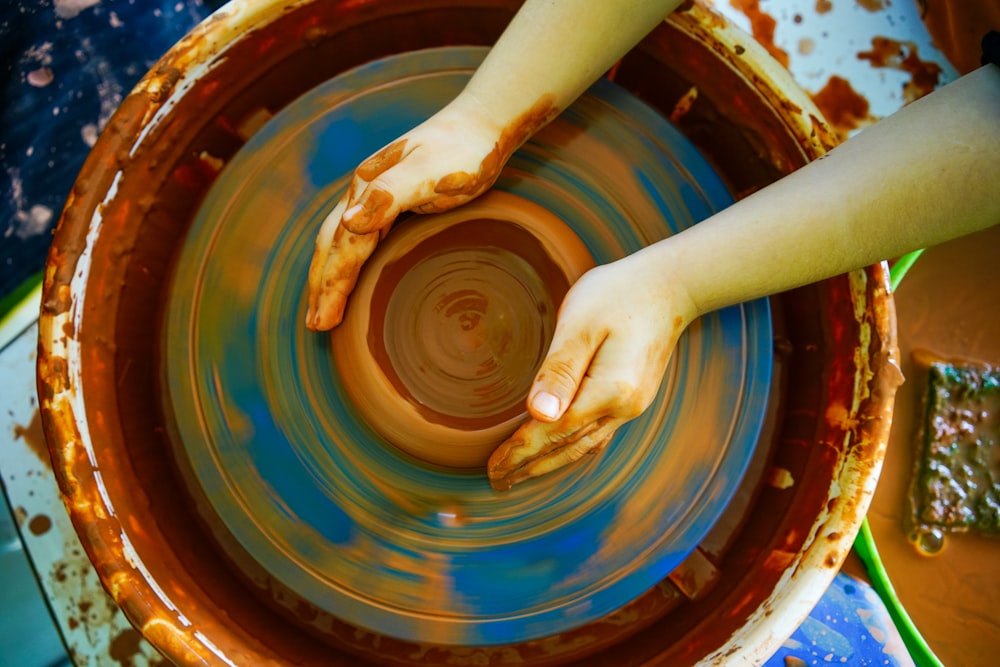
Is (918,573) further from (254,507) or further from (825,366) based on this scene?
(254,507)

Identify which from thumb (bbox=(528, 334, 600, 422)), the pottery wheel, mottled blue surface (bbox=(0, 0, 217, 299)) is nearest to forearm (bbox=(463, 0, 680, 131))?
the pottery wheel

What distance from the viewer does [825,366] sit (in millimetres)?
1263

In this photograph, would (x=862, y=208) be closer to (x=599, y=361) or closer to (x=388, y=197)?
(x=599, y=361)

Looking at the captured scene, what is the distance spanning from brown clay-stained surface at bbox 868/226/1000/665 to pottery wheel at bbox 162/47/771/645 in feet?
2.48

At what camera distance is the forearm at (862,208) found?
0.96 metres

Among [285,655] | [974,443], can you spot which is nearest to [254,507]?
[285,655]

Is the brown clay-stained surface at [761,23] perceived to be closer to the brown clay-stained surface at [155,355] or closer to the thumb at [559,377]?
the brown clay-stained surface at [155,355]

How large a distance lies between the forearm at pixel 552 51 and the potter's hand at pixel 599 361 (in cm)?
33

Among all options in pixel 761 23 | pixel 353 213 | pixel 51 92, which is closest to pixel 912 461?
pixel 761 23

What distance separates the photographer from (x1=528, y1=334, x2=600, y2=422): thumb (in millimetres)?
986

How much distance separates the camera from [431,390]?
1.17 metres

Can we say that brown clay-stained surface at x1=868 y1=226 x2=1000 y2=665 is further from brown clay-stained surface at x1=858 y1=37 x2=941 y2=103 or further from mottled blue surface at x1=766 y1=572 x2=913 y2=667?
brown clay-stained surface at x1=858 y1=37 x2=941 y2=103

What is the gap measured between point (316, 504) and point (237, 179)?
64 centimetres

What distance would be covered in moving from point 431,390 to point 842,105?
126cm
